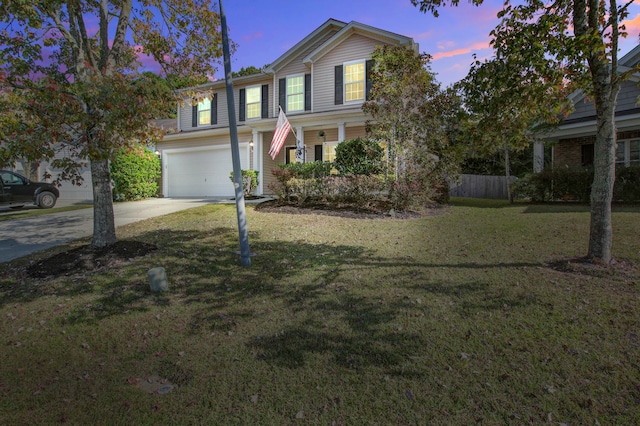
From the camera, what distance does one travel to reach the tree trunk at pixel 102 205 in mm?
6539

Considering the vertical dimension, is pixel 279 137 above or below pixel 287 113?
below

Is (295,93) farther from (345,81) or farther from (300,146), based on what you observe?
(300,146)

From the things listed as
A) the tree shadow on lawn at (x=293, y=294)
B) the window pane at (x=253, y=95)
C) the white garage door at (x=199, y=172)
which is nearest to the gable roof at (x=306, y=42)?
the window pane at (x=253, y=95)

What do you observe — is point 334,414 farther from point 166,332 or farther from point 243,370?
point 166,332

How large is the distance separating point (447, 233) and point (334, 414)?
6104mm

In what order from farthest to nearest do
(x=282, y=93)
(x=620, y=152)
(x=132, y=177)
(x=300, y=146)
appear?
1. (x=282, y=93)
2. (x=132, y=177)
3. (x=300, y=146)
4. (x=620, y=152)

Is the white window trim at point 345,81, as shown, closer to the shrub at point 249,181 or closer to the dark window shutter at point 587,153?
the shrub at point 249,181

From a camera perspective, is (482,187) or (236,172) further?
(482,187)

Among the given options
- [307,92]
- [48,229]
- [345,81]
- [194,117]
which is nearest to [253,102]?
[307,92]

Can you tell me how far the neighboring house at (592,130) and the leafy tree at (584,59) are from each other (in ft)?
30.0

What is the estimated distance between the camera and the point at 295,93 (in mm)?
17641

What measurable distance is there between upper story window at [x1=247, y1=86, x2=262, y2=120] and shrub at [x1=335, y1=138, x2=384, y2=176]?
7717 mm

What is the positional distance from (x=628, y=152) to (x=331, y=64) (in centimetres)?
1219

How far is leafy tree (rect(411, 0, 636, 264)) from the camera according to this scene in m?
4.68
